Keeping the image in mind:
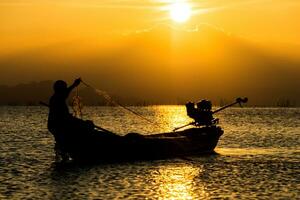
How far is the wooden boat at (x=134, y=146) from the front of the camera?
36.9 meters

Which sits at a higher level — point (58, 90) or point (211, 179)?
point (58, 90)

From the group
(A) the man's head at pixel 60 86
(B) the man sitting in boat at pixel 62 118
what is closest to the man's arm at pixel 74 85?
(B) the man sitting in boat at pixel 62 118

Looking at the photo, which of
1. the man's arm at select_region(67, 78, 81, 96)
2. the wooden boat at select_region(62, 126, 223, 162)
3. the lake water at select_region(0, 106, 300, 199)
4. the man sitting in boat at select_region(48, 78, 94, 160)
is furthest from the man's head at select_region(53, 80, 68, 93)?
the lake water at select_region(0, 106, 300, 199)

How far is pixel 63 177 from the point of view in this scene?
1292 inches

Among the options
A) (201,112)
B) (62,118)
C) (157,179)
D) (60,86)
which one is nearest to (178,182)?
(157,179)

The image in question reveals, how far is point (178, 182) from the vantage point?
1264 inches

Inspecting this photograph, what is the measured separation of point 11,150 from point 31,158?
8.22 meters

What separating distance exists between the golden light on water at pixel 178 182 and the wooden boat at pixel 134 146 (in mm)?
2599

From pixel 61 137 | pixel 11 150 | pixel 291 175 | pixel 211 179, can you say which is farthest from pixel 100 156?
pixel 11 150

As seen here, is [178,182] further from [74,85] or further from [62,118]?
[74,85]

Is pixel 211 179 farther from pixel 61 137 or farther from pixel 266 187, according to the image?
pixel 61 137

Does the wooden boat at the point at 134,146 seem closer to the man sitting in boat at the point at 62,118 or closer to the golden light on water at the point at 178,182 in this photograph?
the man sitting in boat at the point at 62,118

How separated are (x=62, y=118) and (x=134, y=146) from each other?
19.6ft

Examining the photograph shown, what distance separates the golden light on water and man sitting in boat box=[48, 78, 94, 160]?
487cm
